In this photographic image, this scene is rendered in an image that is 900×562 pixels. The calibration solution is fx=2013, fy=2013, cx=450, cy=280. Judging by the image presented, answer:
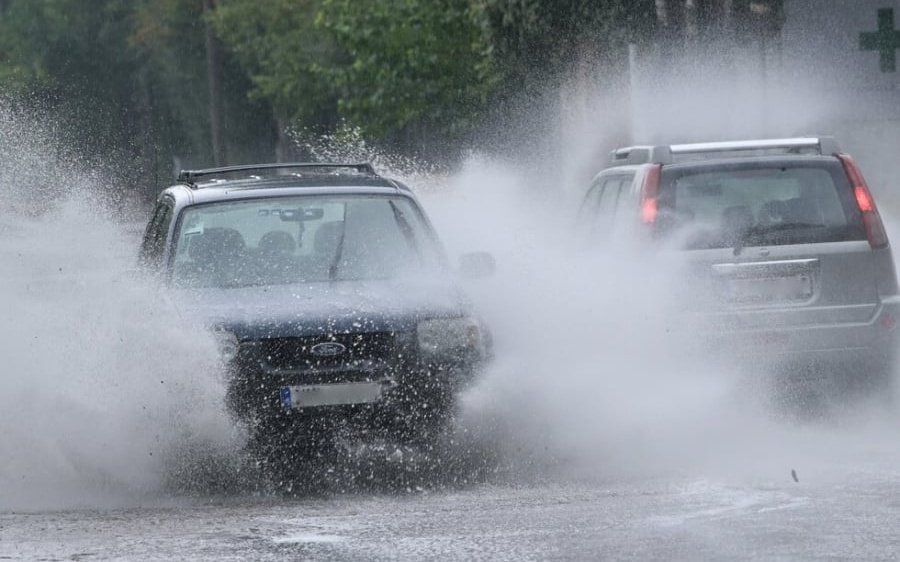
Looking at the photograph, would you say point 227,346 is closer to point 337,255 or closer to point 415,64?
point 337,255

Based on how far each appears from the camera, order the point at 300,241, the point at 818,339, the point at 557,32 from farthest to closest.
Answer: the point at 557,32
the point at 818,339
the point at 300,241

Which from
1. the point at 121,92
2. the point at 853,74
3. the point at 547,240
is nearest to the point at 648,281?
the point at 547,240

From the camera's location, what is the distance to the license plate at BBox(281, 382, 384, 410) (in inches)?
354

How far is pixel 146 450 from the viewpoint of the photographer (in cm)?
916

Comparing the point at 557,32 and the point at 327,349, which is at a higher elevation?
the point at 327,349

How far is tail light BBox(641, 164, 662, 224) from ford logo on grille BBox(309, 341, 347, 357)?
2595 millimetres

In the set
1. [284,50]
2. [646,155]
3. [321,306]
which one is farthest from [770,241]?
[284,50]

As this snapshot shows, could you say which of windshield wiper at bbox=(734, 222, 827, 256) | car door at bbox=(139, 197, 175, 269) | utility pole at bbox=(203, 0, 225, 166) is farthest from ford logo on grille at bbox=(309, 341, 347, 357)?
utility pole at bbox=(203, 0, 225, 166)

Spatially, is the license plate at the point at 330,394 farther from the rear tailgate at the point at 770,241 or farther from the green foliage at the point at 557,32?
the green foliage at the point at 557,32

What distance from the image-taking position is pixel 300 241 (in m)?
10.5

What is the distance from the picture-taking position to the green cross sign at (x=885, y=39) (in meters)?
23.5

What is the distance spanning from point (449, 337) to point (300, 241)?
1520mm

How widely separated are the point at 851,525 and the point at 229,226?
4.17 metres

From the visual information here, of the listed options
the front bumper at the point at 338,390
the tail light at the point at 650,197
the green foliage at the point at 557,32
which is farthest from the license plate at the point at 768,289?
the green foliage at the point at 557,32
